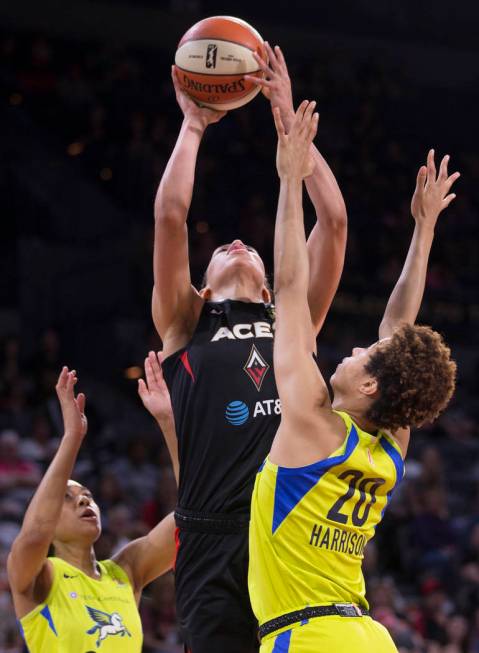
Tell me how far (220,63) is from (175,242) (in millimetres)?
726

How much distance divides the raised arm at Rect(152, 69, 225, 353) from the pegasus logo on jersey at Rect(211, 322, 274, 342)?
156 mm

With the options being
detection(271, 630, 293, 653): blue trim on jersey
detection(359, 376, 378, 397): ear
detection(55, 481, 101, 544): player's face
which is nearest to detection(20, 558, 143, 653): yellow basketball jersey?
detection(55, 481, 101, 544): player's face

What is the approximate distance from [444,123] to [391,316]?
14.7 m

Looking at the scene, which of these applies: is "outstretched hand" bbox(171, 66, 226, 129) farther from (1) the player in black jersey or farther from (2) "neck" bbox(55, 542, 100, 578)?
(2) "neck" bbox(55, 542, 100, 578)

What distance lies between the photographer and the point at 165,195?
4.21 m

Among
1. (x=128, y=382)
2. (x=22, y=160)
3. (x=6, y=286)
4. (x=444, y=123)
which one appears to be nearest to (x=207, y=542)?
(x=128, y=382)

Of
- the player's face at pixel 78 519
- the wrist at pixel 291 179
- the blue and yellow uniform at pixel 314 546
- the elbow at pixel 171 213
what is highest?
the wrist at pixel 291 179

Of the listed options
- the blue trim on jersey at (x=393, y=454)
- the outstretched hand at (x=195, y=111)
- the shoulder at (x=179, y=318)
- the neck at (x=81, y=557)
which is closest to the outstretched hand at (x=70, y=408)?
the shoulder at (x=179, y=318)

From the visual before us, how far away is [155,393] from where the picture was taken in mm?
4742

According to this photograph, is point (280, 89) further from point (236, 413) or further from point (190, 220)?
point (190, 220)

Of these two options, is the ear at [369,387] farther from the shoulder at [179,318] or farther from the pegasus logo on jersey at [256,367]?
the shoulder at [179,318]

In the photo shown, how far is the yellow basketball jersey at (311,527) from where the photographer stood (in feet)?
11.2

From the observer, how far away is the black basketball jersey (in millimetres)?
4035

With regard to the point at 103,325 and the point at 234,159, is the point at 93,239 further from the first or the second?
the point at 234,159
